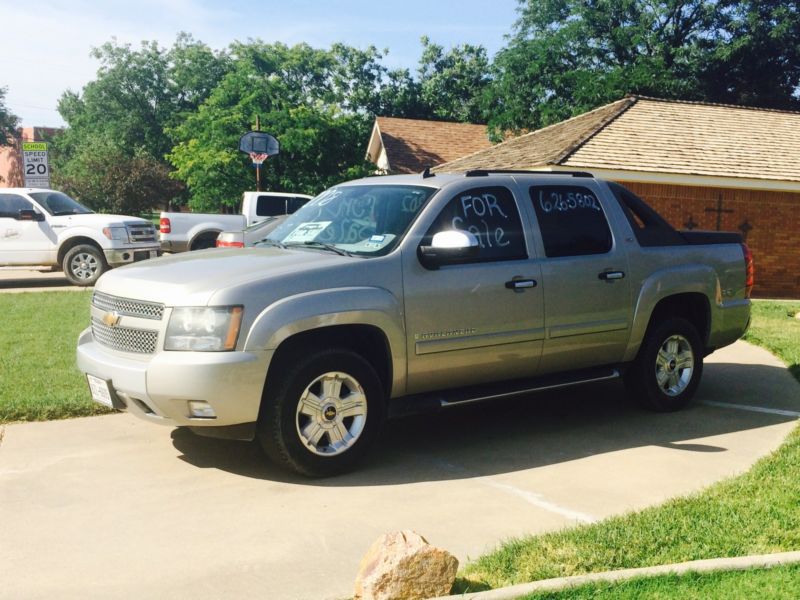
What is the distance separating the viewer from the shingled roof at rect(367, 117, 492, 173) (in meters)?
36.9

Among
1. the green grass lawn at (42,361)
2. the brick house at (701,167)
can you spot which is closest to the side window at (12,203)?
the green grass lawn at (42,361)

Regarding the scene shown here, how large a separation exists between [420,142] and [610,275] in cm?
3259

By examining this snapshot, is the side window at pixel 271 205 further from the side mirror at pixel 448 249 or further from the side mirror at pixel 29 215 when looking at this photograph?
the side mirror at pixel 448 249

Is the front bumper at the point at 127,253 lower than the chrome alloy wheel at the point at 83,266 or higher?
higher

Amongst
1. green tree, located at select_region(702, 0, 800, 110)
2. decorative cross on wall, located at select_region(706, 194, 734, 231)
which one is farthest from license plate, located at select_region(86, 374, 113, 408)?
green tree, located at select_region(702, 0, 800, 110)

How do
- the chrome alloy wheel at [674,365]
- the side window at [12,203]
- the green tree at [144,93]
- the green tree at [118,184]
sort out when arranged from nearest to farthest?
the chrome alloy wheel at [674,365] → the side window at [12,203] → the green tree at [118,184] → the green tree at [144,93]

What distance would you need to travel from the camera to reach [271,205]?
73.5 ft

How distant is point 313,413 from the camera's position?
5.38 metres

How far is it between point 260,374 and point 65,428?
241cm

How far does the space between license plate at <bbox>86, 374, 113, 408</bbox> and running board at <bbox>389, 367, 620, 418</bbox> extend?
71.0 inches

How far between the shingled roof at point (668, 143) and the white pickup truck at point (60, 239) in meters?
9.50

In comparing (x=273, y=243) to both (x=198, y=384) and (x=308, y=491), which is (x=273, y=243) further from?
(x=308, y=491)

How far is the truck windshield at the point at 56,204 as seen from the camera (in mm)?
17672

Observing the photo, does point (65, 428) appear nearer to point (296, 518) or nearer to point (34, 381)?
point (34, 381)
